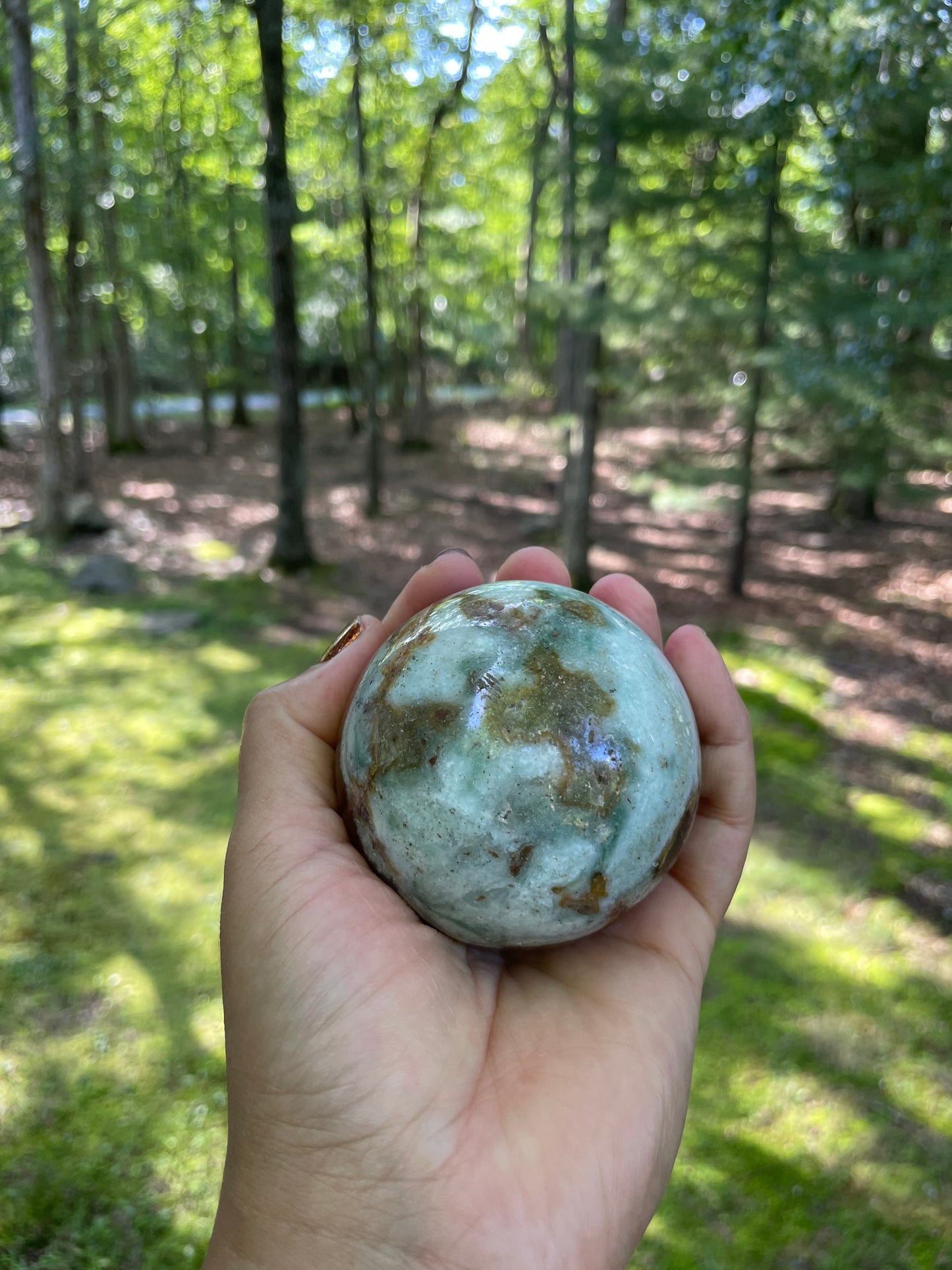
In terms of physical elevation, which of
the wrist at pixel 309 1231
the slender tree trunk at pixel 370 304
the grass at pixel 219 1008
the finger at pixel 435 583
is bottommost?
the grass at pixel 219 1008

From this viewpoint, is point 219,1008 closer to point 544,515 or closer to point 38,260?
point 38,260

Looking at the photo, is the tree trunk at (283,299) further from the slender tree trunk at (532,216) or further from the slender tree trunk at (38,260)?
the slender tree trunk at (532,216)

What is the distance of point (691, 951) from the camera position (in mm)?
2359

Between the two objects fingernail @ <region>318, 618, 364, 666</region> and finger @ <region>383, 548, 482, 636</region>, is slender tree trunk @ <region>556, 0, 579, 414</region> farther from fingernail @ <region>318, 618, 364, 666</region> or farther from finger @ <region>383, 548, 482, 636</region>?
fingernail @ <region>318, 618, 364, 666</region>

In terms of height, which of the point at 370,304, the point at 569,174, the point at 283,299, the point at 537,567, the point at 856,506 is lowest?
the point at 856,506

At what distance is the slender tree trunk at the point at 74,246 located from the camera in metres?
9.55

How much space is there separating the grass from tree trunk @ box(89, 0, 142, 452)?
7060mm

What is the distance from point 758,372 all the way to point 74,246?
978cm

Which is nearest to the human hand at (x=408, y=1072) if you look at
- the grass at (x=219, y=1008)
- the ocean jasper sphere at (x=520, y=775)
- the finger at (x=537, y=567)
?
the ocean jasper sphere at (x=520, y=775)

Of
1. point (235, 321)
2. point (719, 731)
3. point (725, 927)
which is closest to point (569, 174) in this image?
point (725, 927)

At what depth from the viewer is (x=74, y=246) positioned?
11.9 m

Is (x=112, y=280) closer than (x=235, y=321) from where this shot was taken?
Yes

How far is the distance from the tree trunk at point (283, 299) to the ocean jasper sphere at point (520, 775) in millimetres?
8192

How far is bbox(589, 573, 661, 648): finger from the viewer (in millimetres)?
2875
